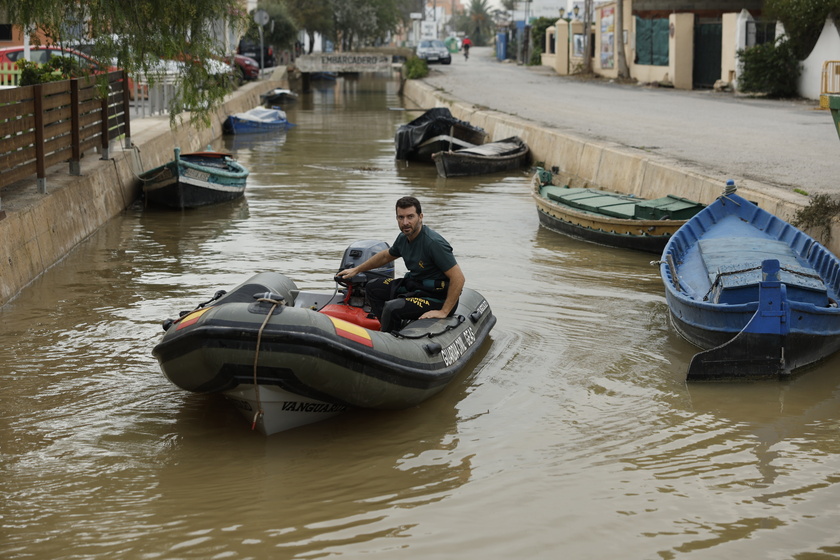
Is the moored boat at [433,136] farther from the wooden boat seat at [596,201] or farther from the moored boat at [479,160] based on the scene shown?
the wooden boat seat at [596,201]

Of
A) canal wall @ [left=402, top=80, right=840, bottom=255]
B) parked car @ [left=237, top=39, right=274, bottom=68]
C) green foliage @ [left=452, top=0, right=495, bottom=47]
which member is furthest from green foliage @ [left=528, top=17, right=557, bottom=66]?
green foliage @ [left=452, top=0, right=495, bottom=47]

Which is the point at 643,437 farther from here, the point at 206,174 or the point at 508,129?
the point at 508,129

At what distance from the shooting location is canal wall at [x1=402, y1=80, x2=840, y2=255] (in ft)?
42.3

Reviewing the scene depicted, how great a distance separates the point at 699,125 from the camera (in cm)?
2289

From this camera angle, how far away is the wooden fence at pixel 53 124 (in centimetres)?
1191

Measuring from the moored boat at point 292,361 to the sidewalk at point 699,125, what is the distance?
24.3ft

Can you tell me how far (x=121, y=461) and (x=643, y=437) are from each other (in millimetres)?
3582

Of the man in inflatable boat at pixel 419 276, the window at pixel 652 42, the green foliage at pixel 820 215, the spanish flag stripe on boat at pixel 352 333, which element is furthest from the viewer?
the window at pixel 652 42

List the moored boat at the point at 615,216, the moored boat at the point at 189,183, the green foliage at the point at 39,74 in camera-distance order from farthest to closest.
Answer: the moored boat at the point at 189,183, the green foliage at the point at 39,74, the moored boat at the point at 615,216

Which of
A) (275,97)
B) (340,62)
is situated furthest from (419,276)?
(340,62)

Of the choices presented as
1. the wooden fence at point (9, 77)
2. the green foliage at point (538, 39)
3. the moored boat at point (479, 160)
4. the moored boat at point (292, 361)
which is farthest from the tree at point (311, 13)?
the moored boat at point (292, 361)

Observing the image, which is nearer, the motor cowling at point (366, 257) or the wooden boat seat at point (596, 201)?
the motor cowling at point (366, 257)

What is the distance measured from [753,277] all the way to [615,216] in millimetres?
5089

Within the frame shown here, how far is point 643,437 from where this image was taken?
7.46m
